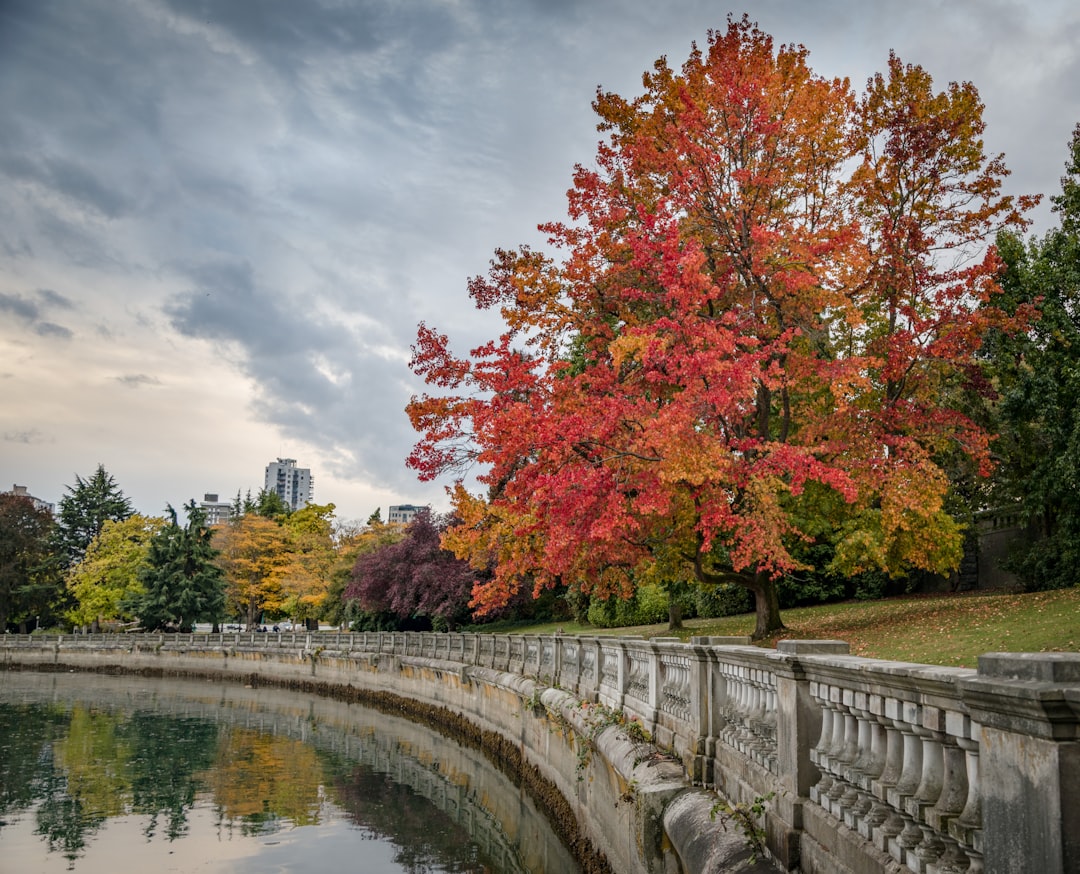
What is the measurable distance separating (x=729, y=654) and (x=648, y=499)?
6.10m

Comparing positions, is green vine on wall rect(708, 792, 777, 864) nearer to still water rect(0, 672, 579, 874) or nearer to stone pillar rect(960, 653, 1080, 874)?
stone pillar rect(960, 653, 1080, 874)

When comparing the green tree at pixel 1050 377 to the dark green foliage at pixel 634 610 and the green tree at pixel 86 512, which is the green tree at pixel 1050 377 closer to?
the dark green foliage at pixel 634 610

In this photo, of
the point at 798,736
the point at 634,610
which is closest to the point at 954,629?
the point at 798,736

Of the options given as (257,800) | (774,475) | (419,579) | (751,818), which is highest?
(774,475)

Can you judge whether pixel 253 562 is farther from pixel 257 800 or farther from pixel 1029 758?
pixel 1029 758

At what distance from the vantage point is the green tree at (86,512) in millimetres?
76188

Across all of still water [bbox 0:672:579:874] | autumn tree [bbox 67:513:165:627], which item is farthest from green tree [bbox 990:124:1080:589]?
autumn tree [bbox 67:513:165:627]

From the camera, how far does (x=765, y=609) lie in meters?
16.9

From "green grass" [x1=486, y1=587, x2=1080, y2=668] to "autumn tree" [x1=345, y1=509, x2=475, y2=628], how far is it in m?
19.1

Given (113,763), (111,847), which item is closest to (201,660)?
(113,763)

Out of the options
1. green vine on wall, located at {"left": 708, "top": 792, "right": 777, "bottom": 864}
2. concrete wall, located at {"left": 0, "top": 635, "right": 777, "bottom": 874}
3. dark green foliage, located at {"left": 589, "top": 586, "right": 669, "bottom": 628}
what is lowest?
concrete wall, located at {"left": 0, "top": 635, "right": 777, "bottom": 874}

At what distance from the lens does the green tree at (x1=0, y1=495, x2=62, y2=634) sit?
6325cm

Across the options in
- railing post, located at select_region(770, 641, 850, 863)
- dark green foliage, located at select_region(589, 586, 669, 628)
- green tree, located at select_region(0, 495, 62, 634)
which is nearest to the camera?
railing post, located at select_region(770, 641, 850, 863)

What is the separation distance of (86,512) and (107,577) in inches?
634
